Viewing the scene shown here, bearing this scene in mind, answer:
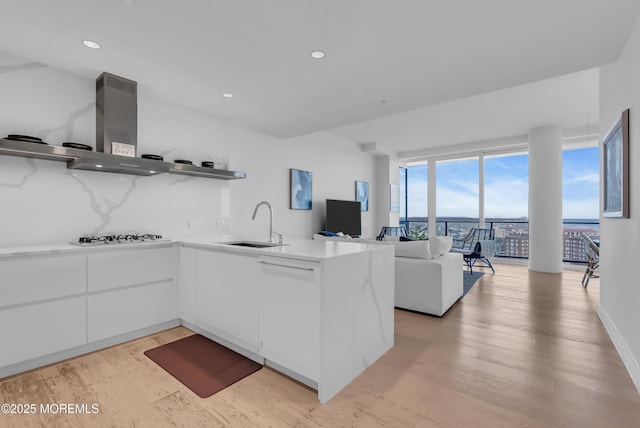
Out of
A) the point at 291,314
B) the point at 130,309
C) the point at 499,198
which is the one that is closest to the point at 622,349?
the point at 291,314

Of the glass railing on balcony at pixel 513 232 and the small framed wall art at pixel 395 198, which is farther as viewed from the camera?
the small framed wall art at pixel 395 198

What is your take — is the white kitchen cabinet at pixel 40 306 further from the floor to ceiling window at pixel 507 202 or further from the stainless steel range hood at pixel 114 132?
the floor to ceiling window at pixel 507 202

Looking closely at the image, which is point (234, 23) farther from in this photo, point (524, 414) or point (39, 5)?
point (524, 414)

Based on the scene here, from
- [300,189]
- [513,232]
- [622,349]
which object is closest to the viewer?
[622,349]

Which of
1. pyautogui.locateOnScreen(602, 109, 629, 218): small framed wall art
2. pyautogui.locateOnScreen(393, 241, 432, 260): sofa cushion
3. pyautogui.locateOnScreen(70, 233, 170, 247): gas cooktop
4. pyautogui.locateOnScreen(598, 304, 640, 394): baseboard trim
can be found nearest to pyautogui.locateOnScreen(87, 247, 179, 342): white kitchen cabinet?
pyautogui.locateOnScreen(70, 233, 170, 247): gas cooktop

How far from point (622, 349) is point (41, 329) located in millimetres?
4505

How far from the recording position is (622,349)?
234cm

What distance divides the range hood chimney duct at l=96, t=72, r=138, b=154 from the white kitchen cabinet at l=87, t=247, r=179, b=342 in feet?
3.40

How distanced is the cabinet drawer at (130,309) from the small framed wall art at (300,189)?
273 centimetres

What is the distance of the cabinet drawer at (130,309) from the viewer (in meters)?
2.49

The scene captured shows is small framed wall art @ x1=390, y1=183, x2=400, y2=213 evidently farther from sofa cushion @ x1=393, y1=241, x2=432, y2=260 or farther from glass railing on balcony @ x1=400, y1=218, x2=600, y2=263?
sofa cushion @ x1=393, y1=241, x2=432, y2=260

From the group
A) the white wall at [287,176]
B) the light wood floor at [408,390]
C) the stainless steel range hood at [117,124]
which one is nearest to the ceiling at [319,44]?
the stainless steel range hood at [117,124]

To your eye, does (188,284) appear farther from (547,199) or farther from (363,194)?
(547,199)

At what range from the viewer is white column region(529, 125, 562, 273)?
19.0 feet
